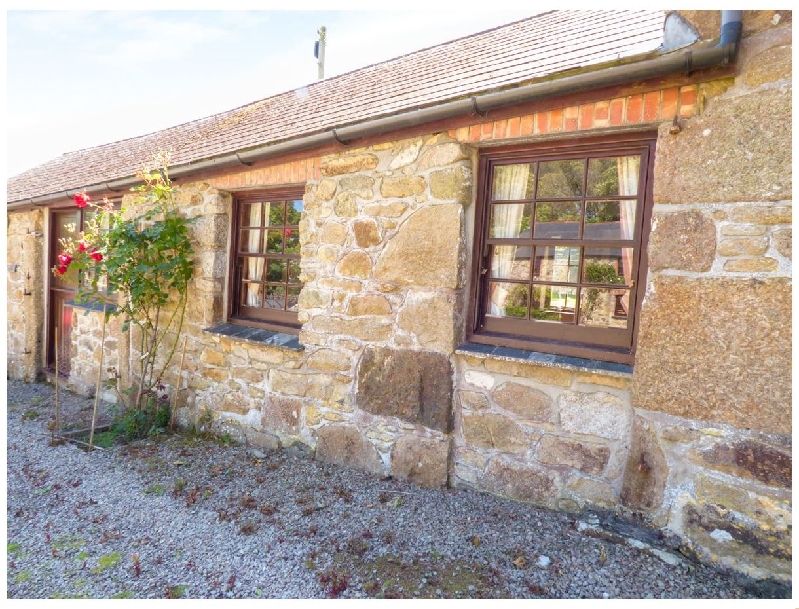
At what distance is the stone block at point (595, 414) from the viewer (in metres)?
2.71

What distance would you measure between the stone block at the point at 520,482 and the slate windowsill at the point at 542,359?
681 millimetres

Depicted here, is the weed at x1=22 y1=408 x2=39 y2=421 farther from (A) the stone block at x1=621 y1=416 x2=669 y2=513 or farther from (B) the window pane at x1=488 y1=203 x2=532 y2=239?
(A) the stone block at x1=621 y1=416 x2=669 y2=513

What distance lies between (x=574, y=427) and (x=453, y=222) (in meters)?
1.47

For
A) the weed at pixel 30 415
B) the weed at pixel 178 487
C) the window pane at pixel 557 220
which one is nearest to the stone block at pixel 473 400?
the window pane at pixel 557 220

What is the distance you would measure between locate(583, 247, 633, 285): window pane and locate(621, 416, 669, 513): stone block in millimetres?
812

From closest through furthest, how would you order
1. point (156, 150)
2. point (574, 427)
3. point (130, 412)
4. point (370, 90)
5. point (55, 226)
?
point (574, 427)
point (370, 90)
point (130, 412)
point (156, 150)
point (55, 226)

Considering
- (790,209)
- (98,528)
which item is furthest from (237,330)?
(790,209)

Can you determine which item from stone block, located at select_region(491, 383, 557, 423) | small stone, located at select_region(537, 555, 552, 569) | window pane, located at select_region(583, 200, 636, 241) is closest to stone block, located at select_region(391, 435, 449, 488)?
stone block, located at select_region(491, 383, 557, 423)

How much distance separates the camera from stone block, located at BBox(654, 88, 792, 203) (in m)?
2.22

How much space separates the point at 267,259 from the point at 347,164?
1413 mm

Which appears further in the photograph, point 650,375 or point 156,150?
point 156,150

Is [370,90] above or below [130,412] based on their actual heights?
above

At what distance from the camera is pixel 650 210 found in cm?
270

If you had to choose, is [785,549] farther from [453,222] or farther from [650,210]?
[453,222]
